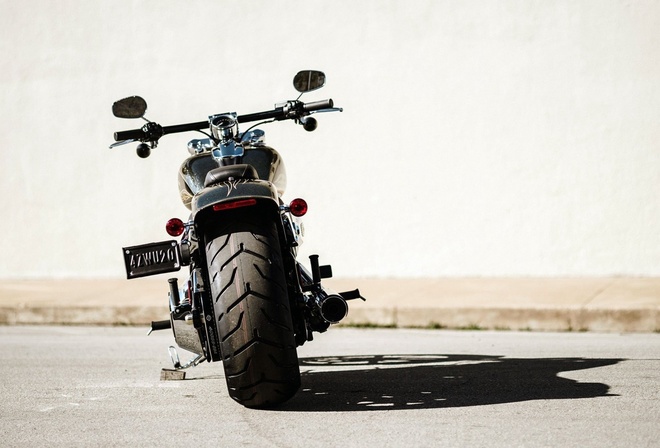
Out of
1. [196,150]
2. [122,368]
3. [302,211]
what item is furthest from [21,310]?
[302,211]

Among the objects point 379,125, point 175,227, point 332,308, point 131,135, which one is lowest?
point 332,308

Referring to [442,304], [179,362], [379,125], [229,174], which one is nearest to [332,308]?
[229,174]

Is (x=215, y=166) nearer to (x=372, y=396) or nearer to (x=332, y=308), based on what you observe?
(x=332, y=308)

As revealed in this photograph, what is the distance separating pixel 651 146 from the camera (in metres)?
11.3

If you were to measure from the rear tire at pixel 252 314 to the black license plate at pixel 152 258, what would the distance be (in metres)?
0.36

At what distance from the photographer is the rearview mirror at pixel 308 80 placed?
646 centimetres

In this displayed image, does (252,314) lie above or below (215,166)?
below

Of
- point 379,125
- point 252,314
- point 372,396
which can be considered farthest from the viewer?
point 379,125

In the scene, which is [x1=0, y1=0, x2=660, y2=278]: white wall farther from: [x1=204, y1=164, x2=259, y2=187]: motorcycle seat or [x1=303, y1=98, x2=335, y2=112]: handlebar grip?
[x1=204, y1=164, x2=259, y2=187]: motorcycle seat

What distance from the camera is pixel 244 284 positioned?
512 cm

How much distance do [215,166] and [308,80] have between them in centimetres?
84

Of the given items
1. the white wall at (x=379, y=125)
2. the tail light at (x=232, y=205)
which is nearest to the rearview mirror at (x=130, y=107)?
the tail light at (x=232, y=205)

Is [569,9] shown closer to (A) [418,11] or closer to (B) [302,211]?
(A) [418,11]

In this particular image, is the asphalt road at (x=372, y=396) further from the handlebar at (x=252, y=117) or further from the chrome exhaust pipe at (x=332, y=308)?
the handlebar at (x=252, y=117)
